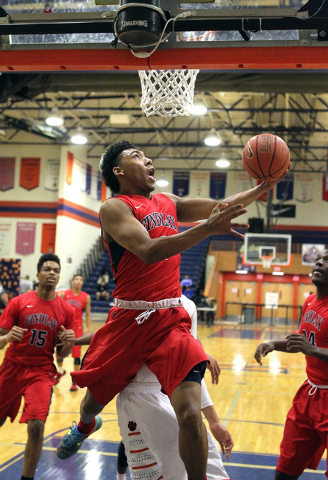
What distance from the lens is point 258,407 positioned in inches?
302

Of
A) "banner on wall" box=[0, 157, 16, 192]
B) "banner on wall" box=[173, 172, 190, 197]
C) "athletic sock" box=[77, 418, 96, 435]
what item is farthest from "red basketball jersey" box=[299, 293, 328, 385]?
"banner on wall" box=[173, 172, 190, 197]

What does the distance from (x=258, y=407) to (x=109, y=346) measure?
5.35 meters

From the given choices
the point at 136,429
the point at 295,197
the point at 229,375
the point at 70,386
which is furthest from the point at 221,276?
the point at 136,429

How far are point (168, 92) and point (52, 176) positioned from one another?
1946 cm

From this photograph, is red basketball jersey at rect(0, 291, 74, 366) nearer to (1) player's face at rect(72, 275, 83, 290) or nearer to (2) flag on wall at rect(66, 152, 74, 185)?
(1) player's face at rect(72, 275, 83, 290)

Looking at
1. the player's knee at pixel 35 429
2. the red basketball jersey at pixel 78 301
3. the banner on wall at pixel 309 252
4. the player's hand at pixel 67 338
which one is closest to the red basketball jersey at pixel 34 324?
the player's hand at pixel 67 338

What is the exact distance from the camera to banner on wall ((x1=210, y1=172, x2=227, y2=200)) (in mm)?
26922

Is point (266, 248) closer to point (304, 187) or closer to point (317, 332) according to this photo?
point (304, 187)

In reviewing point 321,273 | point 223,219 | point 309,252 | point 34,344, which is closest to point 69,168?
point 309,252

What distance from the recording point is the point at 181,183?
2741cm

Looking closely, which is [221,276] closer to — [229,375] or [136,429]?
[229,375]

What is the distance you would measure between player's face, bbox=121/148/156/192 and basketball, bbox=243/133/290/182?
0.70 meters

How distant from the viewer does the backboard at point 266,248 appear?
2016 centimetres

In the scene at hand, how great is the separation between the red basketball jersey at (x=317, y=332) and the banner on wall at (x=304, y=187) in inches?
929
